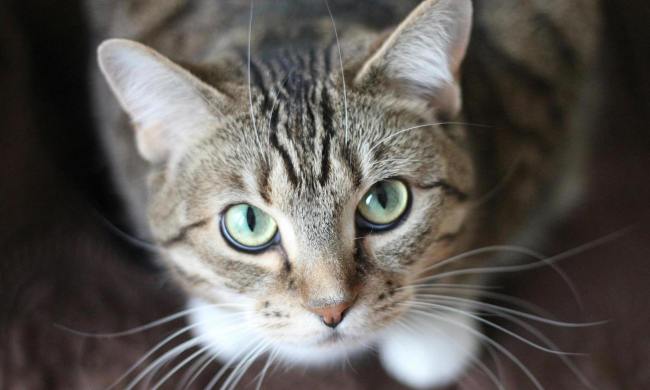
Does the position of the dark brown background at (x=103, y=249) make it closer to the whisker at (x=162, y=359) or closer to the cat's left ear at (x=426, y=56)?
the whisker at (x=162, y=359)

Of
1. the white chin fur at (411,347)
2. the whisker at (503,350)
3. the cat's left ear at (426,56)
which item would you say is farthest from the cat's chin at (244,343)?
the cat's left ear at (426,56)

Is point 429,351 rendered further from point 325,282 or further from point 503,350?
point 325,282

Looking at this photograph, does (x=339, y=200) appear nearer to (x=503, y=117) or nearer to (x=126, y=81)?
(x=126, y=81)

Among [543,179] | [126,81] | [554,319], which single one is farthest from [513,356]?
[126,81]

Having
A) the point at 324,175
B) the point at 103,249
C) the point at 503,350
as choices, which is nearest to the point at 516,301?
the point at 503,350

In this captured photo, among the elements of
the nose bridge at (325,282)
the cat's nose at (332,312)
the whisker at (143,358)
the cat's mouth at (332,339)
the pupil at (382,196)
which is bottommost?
the whisker at (143,358)

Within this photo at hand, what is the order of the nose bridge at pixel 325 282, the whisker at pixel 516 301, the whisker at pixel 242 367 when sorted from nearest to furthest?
Result: the nose bridge at pixel 325 282, the whisker at pixel 242 367, the whisker at pixel 516 301
